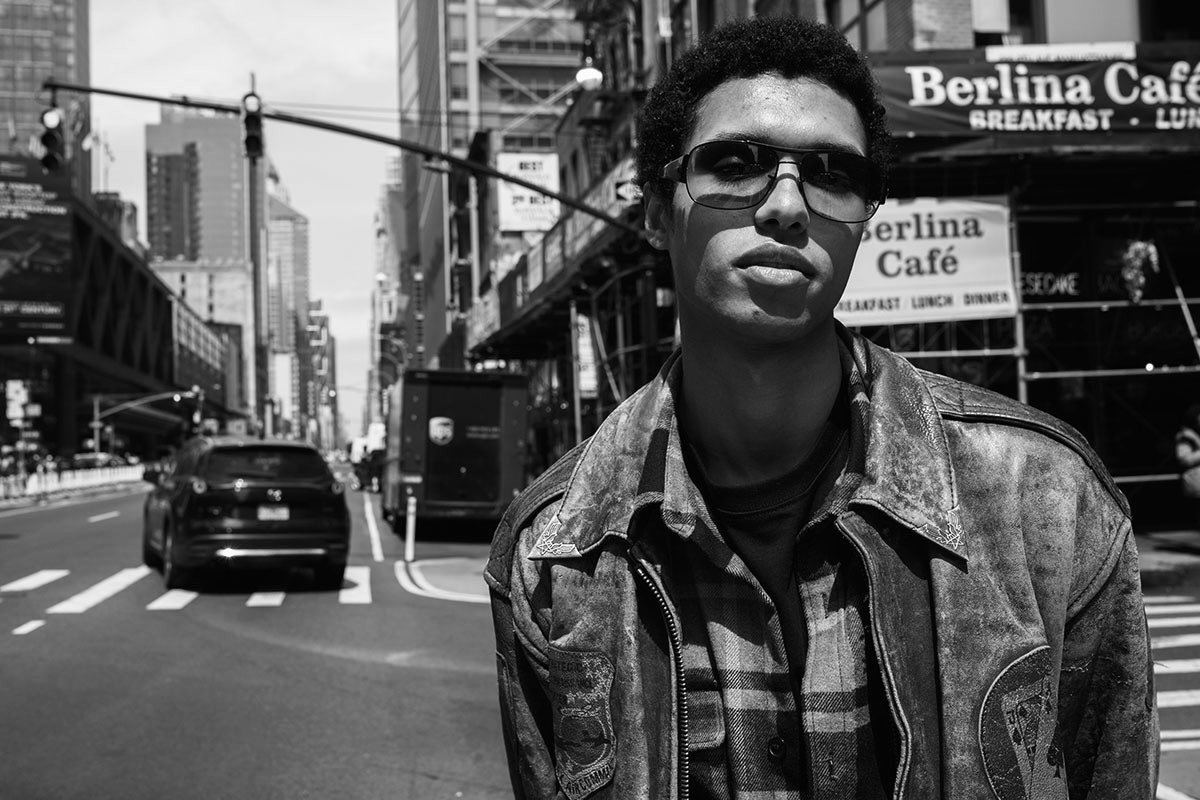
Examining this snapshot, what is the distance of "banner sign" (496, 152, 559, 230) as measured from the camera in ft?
118

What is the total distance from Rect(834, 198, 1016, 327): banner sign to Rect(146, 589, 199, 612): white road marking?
28.8 feet

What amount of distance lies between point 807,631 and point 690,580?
0.19 m

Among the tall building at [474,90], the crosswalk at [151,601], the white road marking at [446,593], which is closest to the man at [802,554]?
the crosswalk at [151,601]

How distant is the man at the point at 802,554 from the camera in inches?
61.6

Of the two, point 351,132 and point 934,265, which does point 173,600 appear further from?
point 934,265

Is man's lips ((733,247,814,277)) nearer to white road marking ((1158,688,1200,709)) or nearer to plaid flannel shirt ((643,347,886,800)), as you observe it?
plaid flannel shirt ((643,347,886,800))

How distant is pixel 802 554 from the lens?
67.1 inches

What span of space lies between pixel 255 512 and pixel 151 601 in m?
1.70

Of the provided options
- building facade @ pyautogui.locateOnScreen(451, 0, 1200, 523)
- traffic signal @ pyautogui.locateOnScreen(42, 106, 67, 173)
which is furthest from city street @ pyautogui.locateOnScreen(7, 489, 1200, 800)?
traffic signal @ pyautogui.locateOnScreen(42, 106, 67, 173)

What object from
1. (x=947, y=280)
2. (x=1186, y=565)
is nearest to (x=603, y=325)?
(x=947, y=280)

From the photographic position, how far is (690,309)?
1.84 metres

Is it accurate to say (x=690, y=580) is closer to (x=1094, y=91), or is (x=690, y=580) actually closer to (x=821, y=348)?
(x=821, y=348)

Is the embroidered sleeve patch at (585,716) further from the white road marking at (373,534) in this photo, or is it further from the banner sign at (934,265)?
the white road marking at (373,534)

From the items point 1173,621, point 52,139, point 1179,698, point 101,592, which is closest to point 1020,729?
point 1179,698
